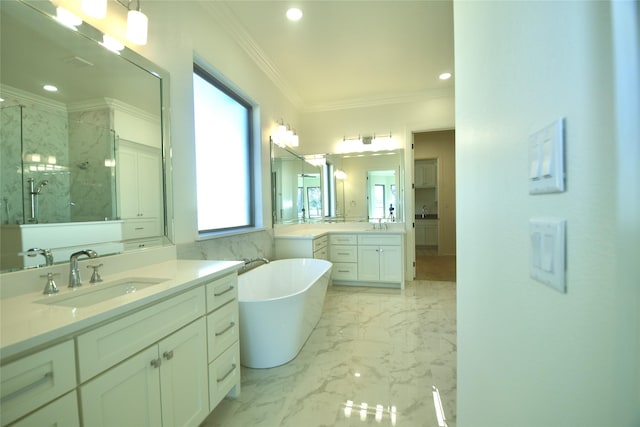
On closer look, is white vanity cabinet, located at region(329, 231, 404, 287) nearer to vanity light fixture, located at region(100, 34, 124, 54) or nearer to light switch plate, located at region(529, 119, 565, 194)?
vanity light fixture, located at region(100, 34, 124, 54)

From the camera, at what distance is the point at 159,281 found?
138cm

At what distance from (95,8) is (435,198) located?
701cm

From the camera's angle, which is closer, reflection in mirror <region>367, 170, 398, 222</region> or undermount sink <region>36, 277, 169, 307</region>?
undermount sink <region>36, 277, 169, 307</region>

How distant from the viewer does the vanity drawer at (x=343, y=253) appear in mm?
4078

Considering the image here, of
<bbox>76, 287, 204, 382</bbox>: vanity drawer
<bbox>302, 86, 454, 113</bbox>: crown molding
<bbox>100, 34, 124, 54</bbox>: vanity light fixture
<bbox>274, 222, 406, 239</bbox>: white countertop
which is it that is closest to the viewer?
<bbox>76, 287, 204, 382</bbox>: vanity drawer

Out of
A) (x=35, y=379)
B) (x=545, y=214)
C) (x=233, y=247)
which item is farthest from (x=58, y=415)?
(x=233, y=247)

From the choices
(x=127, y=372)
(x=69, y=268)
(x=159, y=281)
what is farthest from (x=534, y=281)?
(x=69, y=268)

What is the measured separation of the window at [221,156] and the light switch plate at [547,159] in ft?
7.51

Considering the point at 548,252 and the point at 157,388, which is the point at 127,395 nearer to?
the point at 157,388

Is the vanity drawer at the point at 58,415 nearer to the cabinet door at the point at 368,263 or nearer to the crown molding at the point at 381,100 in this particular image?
the cabinet door at the point at 368,263

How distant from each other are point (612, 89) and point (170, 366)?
152cm

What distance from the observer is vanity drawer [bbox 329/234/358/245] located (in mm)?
4072

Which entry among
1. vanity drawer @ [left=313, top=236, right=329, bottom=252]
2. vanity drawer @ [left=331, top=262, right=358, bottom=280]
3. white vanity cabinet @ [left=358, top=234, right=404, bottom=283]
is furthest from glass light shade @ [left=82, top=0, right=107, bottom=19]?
vanity drawer @ [left=331, top=262, right=358, bottom=280]

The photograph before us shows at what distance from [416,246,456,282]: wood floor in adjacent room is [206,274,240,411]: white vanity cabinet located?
11.6 feet
